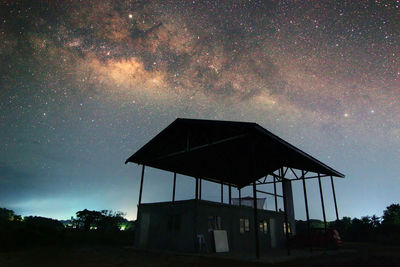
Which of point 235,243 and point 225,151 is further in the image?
point 225,151

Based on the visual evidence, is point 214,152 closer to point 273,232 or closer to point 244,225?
point 244,225

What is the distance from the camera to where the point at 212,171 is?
892 inches

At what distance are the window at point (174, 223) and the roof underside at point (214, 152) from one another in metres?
3.59

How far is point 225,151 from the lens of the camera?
18672 mm

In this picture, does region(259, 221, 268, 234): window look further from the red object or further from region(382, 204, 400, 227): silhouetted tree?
region(382, 204, 400, 227): silhouetted tree

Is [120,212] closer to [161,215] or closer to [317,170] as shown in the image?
[161,215]

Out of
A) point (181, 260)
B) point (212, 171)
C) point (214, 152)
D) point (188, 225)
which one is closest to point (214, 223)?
point (188, 225)

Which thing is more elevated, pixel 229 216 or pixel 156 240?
pixel 229 216

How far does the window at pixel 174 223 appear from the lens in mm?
16172

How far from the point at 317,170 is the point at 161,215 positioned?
495 inches

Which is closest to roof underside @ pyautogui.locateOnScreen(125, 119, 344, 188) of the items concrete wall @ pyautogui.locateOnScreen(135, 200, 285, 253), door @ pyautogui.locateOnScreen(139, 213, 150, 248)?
concrete wall @ pyautogui.locateOnScreen(135, 200, 285, 253)

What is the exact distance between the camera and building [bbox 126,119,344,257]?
49.3 feet

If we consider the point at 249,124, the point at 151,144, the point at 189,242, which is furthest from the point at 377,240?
the point at 151,144

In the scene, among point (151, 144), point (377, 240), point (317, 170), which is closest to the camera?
point (151, 144)
